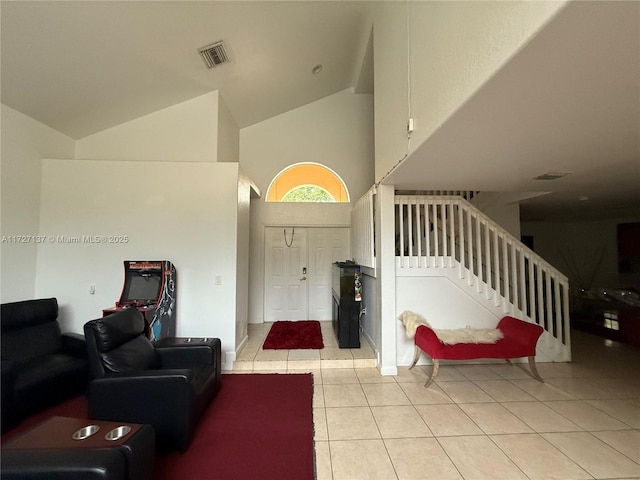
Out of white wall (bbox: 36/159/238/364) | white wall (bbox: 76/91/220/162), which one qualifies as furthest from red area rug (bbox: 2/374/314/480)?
white wall (bbox: 76/91/220/162)

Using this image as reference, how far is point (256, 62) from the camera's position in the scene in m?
3.83

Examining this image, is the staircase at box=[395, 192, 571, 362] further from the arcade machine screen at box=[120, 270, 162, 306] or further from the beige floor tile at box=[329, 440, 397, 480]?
the arcade machine screen at box=[120, 270, 162, 306]

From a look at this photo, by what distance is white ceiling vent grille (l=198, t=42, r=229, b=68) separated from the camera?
3.33 metres

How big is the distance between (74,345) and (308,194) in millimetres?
4291

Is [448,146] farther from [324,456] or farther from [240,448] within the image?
[240,448]

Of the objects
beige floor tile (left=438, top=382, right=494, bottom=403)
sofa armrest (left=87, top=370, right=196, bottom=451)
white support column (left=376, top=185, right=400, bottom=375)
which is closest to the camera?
sofa armrest (left=87, top=370, right=196, bottom=451)

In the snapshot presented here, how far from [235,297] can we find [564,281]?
4700mm

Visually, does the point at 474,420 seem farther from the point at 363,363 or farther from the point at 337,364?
the point at 337,364

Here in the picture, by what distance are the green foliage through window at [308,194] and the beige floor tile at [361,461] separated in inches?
171

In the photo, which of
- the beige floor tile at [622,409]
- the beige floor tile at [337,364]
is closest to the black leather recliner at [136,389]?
the beige floor tile at [337,364]

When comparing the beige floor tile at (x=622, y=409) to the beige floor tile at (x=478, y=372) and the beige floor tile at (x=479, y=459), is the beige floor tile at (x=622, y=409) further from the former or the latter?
the beige floor tile at (x=479, y=459)

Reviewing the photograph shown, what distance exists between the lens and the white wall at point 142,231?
342 cm

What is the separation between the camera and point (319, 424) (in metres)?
2.38

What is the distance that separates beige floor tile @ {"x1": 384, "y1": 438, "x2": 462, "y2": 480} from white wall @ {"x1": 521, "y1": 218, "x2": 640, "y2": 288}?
692 cm
